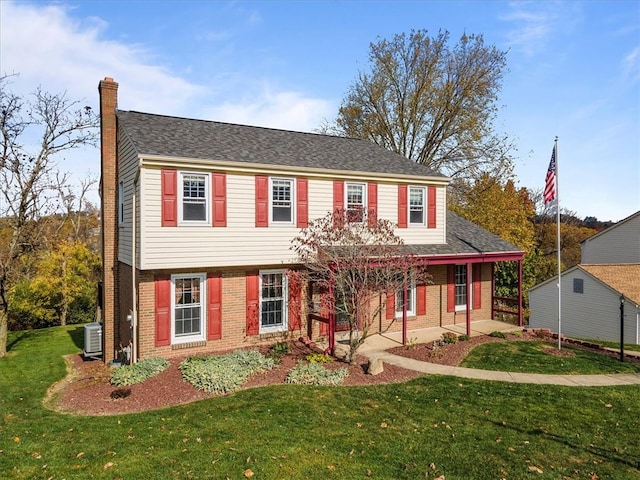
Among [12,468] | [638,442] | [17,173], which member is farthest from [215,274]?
[638,442]

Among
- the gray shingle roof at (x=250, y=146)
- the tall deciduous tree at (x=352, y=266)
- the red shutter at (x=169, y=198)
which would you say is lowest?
the tall deciduous tree at (x=352, y=266)

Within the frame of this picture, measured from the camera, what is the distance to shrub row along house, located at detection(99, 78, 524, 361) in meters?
12.5

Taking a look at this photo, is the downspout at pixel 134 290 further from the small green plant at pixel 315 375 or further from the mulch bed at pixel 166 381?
the small green plant at pixel 315 375

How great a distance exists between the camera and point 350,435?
7699 mm

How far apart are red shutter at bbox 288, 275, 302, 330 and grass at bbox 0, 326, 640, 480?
449 centimetres

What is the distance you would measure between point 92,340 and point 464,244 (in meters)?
15.0

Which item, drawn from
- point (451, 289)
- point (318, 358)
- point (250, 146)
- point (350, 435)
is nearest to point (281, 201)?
point (250, 146)

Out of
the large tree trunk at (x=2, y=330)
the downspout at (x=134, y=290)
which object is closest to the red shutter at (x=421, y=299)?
the downspout at (x=134, y=290)

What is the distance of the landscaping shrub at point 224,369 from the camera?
10.4 meters

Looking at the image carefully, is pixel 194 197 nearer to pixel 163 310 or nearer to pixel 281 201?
pixel 281 201

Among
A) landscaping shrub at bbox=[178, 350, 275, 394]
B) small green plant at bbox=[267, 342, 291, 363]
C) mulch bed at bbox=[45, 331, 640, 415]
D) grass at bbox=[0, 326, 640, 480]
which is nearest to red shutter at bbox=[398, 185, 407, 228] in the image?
mulch bed at bbox=[45, 331, 640, 415]

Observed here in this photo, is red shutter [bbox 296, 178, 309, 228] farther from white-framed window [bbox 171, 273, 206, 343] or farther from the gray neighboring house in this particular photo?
the gray neighboring house

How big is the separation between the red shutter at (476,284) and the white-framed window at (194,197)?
12.1 meters

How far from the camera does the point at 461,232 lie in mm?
19062
